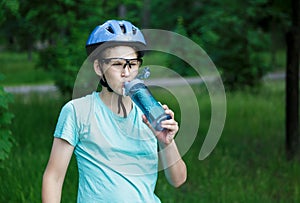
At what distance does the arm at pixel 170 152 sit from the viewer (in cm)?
195

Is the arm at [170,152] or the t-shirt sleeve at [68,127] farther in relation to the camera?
the t-shirt sleeve at [68,127]

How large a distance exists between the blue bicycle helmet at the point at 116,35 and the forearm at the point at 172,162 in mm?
434

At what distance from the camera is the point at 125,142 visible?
7.44ft

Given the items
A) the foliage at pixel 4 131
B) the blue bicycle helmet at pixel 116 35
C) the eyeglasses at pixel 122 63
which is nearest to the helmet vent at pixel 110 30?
the blue bicycle helmet at pixel 116 35

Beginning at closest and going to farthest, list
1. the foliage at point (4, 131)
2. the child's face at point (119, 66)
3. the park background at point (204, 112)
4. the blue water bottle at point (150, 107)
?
the blue water bottle at point (150, 107), the child's face at point (119, 66), the foliage at point (4, 131), the park background at point (204, 112)

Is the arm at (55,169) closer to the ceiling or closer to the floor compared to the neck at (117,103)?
closer to the floor

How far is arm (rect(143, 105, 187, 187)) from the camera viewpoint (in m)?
1.95

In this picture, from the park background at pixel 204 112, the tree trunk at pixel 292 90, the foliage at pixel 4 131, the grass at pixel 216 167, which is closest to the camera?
the foliage at pixel 4 131

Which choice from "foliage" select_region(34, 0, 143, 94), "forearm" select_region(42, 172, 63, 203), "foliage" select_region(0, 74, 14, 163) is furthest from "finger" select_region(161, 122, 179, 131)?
"foliage" select_region(34, 0, 143, 94)

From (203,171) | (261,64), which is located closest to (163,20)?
(261,64)

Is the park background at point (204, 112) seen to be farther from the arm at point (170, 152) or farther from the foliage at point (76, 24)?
the arm at point (170, 152)

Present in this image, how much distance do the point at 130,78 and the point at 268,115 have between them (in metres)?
8.24

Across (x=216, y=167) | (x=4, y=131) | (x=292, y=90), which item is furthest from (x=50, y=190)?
(x=292, y=90)

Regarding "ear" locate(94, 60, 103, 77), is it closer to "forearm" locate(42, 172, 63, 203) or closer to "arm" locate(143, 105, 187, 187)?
"arm" locate(143, 105, 187, 187)
